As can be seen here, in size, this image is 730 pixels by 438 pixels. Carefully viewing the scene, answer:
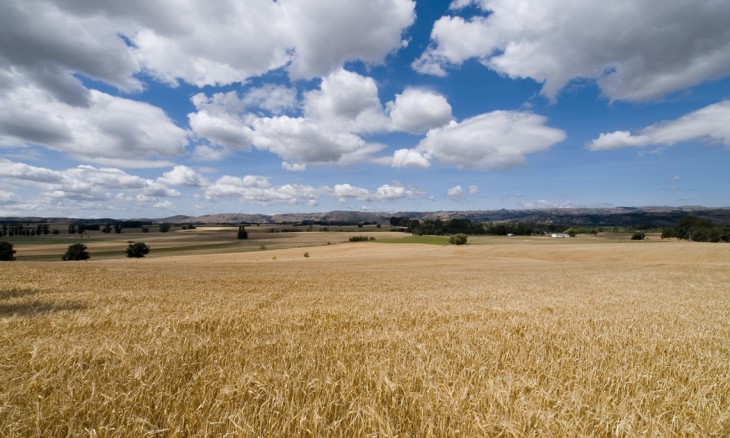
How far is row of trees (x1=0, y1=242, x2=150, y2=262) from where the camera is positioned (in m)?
64.6

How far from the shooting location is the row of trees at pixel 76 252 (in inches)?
2542

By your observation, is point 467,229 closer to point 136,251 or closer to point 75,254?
point 136,251

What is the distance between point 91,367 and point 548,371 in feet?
A: 20.9

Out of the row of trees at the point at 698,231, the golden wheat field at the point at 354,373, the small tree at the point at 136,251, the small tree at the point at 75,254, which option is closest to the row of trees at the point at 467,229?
the row of trees at the point at 698,231

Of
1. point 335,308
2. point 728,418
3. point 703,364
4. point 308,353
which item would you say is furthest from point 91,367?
point 703,364

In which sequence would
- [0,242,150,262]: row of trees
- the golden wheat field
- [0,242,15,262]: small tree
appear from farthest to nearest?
[0,242,150,262]: row of trees
[0,242,15,262]: small tree
the golden wheat field

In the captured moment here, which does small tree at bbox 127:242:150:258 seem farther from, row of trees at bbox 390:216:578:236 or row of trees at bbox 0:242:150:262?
row of trees at bbox 390:216:578:236

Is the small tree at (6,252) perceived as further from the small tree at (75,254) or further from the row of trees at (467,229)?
the row of trees at (467,229)

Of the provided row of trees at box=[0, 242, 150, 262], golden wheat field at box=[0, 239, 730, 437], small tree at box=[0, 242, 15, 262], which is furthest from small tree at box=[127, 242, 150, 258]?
golden wheat field at box=[0, 239, 730, 437]

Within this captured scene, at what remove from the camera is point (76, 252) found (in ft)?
224

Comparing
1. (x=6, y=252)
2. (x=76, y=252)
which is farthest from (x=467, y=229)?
(x=6, y=252)

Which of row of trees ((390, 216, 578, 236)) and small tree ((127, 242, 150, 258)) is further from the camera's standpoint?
row of trees ((390, 216, 578, 236))

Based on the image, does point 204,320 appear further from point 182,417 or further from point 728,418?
point 728,418

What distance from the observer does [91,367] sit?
4.43m
